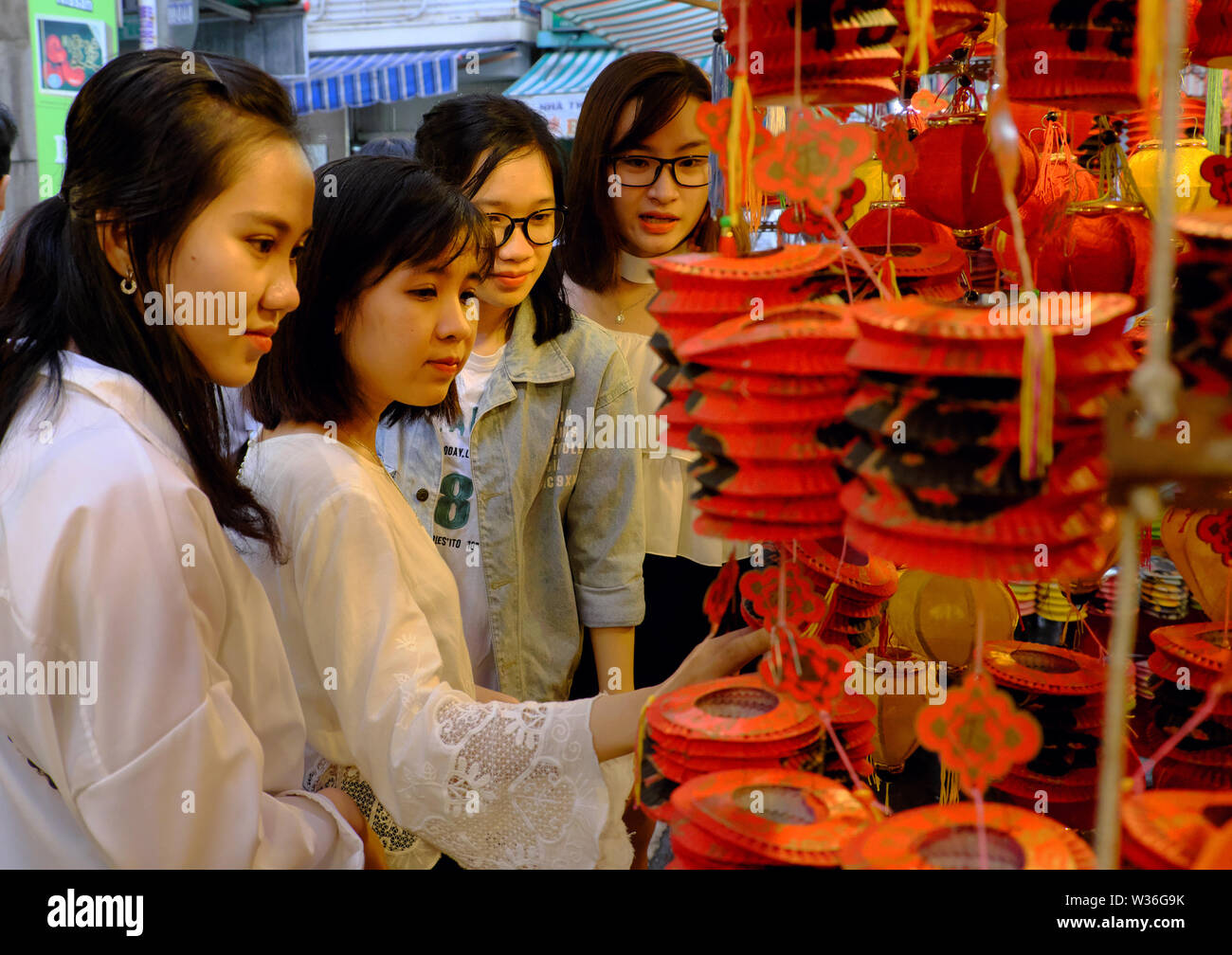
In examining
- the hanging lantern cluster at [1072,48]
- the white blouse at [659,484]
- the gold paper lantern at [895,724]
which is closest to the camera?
the hanging lantern cluster at [1072,48]

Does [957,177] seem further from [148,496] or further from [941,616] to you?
[148,496]

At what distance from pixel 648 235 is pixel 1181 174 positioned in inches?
38.7

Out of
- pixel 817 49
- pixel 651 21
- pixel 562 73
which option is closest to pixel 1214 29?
pixel 817 49

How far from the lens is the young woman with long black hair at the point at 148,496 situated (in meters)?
1.00

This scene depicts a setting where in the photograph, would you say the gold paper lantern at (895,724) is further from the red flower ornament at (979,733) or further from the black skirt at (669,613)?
the black skirt at (669,613)

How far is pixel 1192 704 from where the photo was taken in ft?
3.18

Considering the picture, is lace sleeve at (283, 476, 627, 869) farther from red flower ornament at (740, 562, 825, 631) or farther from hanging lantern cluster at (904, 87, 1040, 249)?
hanging lantern cluster at (904, 87, 1040, 249)

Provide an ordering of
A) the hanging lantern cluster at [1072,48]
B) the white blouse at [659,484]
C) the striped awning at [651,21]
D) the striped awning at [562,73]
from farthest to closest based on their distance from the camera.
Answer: the striped awning at [562,73], the striped awning at [651,21], the white blouse at [659,484], the hanging lantern cluster at [1072,48]

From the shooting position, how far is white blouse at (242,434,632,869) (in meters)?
1.20

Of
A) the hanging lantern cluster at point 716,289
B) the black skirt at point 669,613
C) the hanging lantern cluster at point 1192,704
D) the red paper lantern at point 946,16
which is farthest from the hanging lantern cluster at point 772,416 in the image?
the black skirt at point 669,613

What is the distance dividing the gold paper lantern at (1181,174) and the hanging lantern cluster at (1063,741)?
780mm

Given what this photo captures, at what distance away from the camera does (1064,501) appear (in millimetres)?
704

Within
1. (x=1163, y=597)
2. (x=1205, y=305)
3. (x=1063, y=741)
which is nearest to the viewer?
(x=1205, y=305)
